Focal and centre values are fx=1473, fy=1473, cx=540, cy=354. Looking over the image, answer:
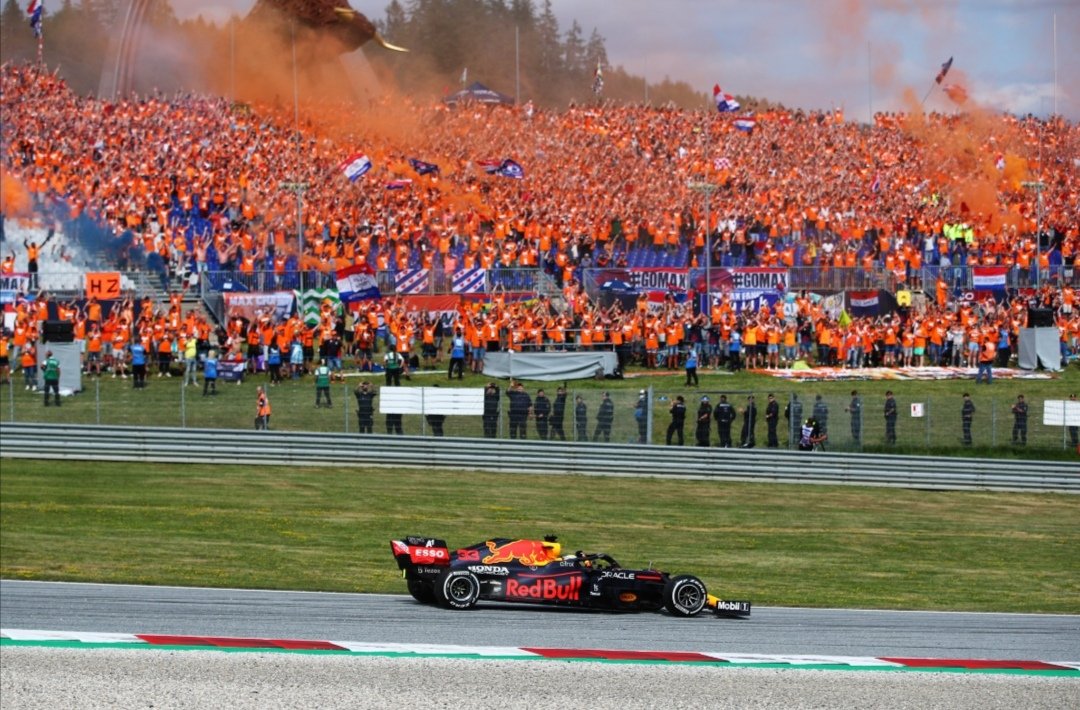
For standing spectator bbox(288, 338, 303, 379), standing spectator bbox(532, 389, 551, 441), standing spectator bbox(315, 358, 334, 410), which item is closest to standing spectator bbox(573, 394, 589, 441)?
standing spectator bbox(532, 389, 551, 441)

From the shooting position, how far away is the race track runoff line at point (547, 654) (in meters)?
13.0

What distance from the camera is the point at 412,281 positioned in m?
36.8

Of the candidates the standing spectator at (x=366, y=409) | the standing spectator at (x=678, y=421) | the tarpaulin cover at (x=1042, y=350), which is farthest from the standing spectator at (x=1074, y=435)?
the standing spectator at (x=366, y=409)

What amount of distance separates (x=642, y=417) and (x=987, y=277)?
15.3m

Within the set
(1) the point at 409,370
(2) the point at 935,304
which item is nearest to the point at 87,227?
(1) the point at 409,370

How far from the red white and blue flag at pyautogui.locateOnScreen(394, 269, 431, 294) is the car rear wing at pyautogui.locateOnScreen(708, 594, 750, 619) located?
22213mm

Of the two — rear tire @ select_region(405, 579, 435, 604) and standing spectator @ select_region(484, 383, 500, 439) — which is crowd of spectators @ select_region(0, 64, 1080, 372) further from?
rear tire @ select_region(405, 579, 435, 604)

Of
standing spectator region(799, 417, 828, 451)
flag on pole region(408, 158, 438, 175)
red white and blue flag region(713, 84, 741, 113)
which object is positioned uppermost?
red white and blue flag region(713, 84, 741, 113)

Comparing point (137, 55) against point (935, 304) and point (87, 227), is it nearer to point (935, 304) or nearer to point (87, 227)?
point (87, 227)

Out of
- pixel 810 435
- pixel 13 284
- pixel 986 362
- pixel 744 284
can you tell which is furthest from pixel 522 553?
pixel 744 284

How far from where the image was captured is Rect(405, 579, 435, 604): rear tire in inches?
621

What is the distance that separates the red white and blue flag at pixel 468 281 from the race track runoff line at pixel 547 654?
2329 cm

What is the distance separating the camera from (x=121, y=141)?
39.8 metres

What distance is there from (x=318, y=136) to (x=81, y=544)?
26678 mm
